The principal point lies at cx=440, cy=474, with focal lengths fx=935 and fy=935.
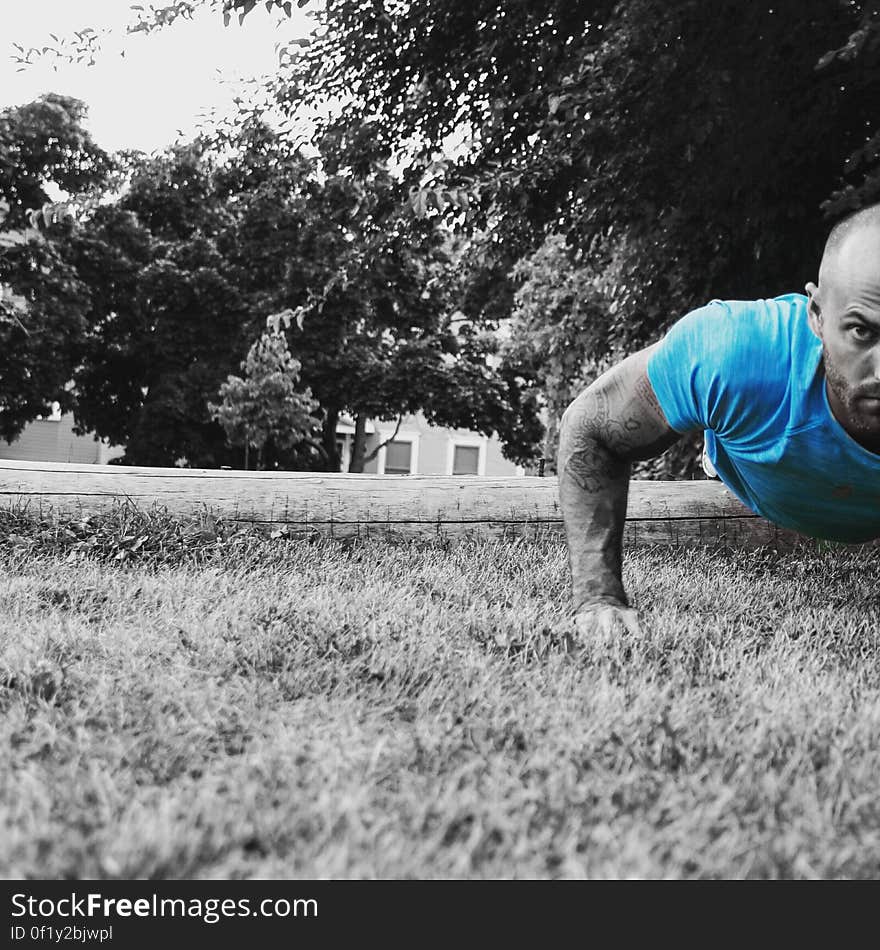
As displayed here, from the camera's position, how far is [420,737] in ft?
6.25

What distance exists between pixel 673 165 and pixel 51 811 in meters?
5.09

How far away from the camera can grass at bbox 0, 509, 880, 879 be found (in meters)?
1.46

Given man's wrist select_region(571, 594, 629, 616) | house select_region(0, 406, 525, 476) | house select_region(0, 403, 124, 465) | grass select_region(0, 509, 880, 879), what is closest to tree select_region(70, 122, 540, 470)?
house select_region(0, 403, 124, 465)

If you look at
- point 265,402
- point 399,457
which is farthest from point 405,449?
point 265,402

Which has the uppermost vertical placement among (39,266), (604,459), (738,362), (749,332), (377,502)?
(39,266)

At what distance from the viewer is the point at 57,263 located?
21891mm

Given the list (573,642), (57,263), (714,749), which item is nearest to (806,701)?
(714,749)

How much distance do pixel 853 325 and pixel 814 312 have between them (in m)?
0.26

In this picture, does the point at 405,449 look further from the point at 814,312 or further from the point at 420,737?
the point at 420,737

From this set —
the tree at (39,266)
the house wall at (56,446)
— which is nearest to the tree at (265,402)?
the tree at (39,266)

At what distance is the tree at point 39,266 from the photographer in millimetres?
21328

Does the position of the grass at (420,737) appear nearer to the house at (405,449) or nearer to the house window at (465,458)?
the house at (405,449)

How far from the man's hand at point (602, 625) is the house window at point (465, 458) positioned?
32670 millimetres

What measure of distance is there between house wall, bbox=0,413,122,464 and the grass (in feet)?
93.4
